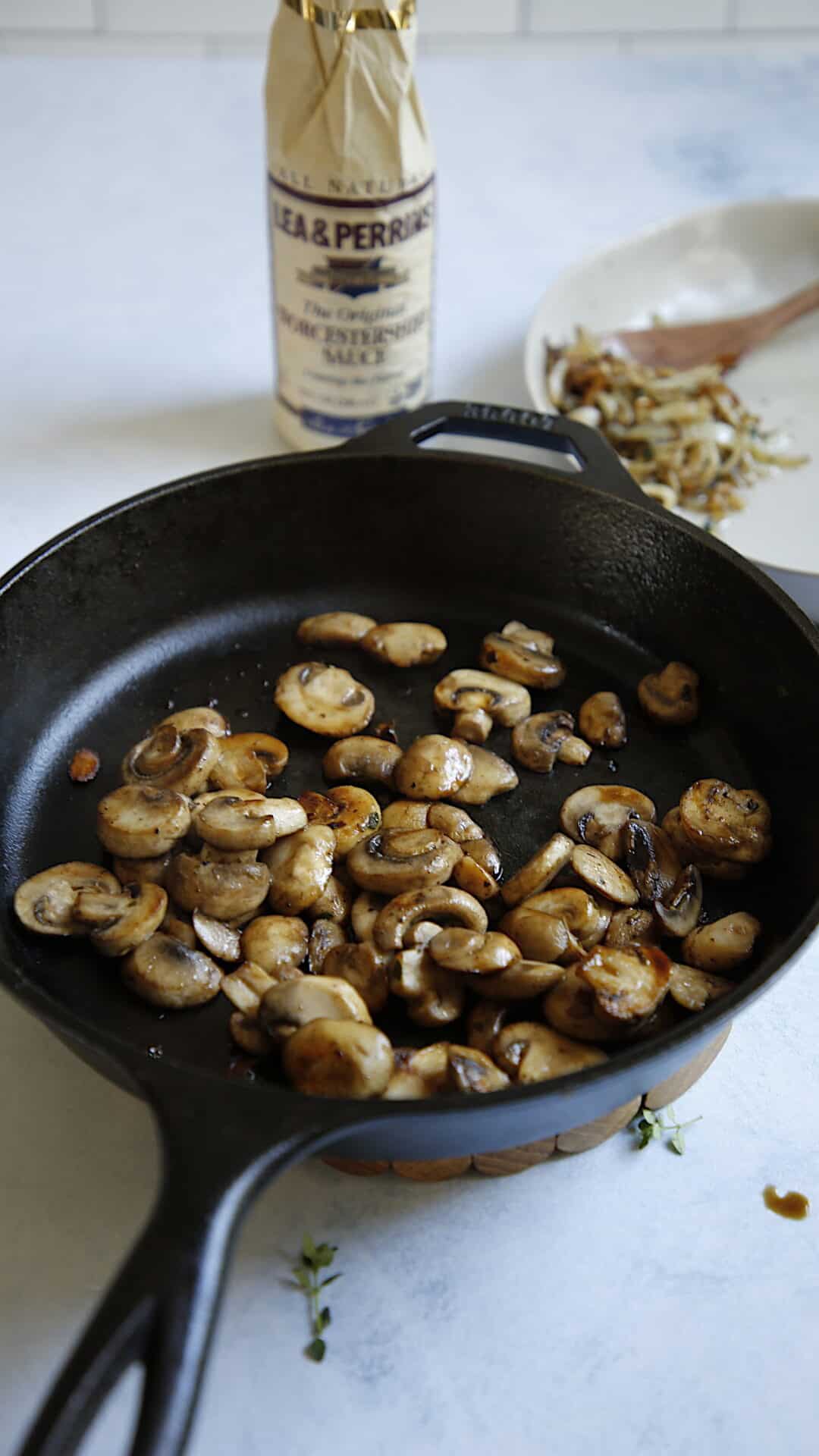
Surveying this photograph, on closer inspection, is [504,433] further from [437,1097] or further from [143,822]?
[437,1097]

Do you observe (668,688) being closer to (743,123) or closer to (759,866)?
(759,866)

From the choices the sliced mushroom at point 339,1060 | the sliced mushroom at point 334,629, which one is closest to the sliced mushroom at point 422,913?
the sliced mushroom at point 339,1060

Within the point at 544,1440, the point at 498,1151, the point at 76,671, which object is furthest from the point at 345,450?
the point at 544,1440

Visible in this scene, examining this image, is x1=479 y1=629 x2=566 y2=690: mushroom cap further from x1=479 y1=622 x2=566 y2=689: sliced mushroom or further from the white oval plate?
the white oval plate

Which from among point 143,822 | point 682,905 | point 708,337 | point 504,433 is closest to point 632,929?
point 682,905

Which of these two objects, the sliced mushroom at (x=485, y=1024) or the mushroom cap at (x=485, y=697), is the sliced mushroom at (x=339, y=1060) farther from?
the mushroom cap at (x=485, y=697)
